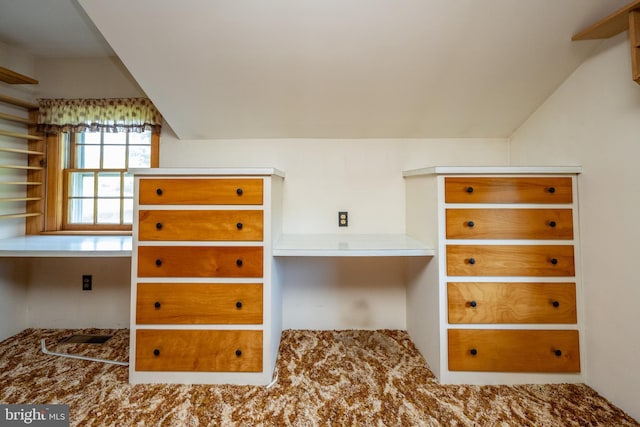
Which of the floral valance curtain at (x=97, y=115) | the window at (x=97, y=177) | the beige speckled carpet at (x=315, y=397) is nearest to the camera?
the beige speckled carpet at (x=315, y=397)

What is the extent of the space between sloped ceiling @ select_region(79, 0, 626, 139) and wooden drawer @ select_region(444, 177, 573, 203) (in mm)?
641

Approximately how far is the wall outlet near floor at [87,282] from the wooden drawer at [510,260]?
2735mm

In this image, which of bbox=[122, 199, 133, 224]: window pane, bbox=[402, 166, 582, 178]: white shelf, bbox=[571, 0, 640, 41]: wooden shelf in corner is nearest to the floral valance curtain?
bbox=[122, 199, 133, 224]: window pane

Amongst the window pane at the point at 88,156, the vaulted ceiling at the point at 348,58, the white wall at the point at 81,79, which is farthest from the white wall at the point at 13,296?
the vaulted ceiling at the point at 348,58

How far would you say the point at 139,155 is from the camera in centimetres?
233

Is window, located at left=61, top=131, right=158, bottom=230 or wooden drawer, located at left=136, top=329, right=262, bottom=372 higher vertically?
window, located at left=61, top=131, right=158, bottom=230

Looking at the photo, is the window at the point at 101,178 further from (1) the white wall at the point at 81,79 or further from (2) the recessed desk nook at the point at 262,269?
(2) the recessed desk nook at the point at 262,269

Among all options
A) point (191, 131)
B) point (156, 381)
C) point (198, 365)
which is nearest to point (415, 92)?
point (191, 131)

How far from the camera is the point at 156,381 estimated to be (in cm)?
154

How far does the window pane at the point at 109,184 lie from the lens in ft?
7.68

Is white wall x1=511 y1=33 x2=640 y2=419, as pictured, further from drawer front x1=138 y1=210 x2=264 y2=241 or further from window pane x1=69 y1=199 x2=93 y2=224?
window pane x1=69 y1=199 x2=93 y2=224

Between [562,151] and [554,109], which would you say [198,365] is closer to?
[562,151]

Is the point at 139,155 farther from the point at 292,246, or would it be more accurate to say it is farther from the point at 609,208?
the point at 609,208

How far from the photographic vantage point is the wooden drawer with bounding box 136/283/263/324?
5.03 ft
